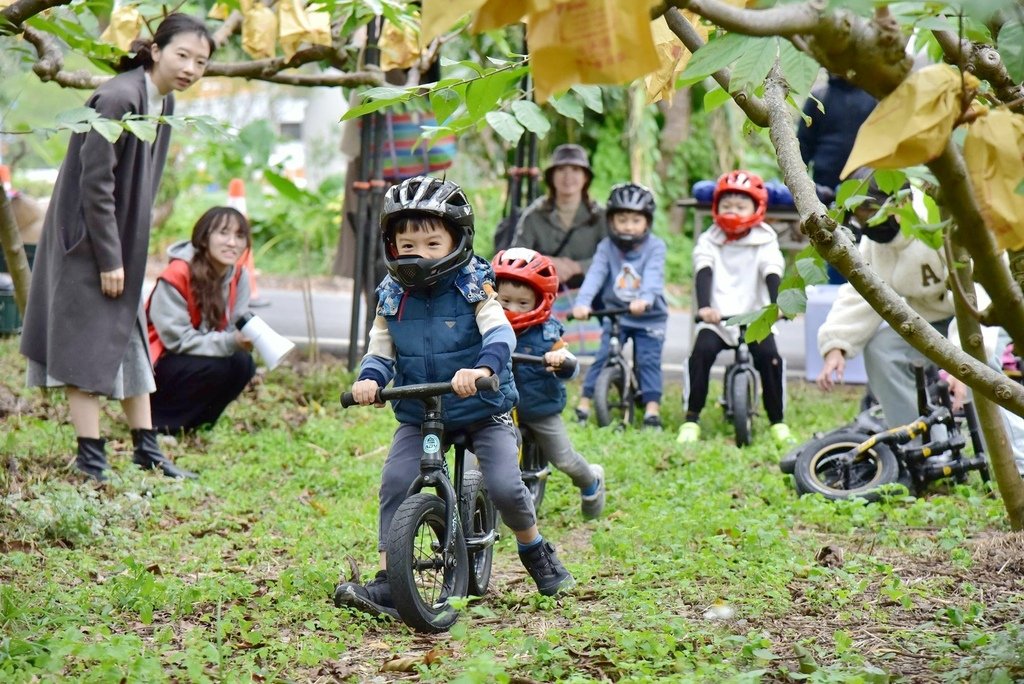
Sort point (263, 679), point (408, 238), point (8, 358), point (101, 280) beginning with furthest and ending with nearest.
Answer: point (8, 358), point (101, 280), point (408, 238), point (263, 679)

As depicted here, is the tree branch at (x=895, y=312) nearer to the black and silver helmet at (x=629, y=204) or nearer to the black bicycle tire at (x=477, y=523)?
the black bicycle tire at (x=477, y=523)

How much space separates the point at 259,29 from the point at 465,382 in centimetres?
386

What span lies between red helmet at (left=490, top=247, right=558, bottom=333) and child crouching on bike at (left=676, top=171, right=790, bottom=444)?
2784 mm

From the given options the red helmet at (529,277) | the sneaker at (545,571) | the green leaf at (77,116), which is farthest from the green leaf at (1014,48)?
the green leaf at (77,116)

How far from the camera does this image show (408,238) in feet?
15.4

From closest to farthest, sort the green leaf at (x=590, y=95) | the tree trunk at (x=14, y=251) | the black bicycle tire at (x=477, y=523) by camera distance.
Answer: the green leaf at (x=590, y=95), the black bicycle tire at (x=477, y=523), the tree trunk at (x=14, y=251)

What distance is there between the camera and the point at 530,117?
4.28 meters

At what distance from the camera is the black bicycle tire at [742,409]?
8148mm

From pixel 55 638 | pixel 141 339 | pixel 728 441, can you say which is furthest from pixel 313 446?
pixel 55 638

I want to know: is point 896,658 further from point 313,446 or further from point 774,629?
point 313,446

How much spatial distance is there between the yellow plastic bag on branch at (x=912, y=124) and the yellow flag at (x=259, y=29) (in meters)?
5.38

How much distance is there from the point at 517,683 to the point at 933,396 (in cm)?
397

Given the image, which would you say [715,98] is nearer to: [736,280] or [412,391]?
[412,391]

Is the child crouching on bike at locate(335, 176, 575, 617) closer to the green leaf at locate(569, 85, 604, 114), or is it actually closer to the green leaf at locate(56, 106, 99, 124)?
the green leaf at locate(569, 85, 604, 114)
